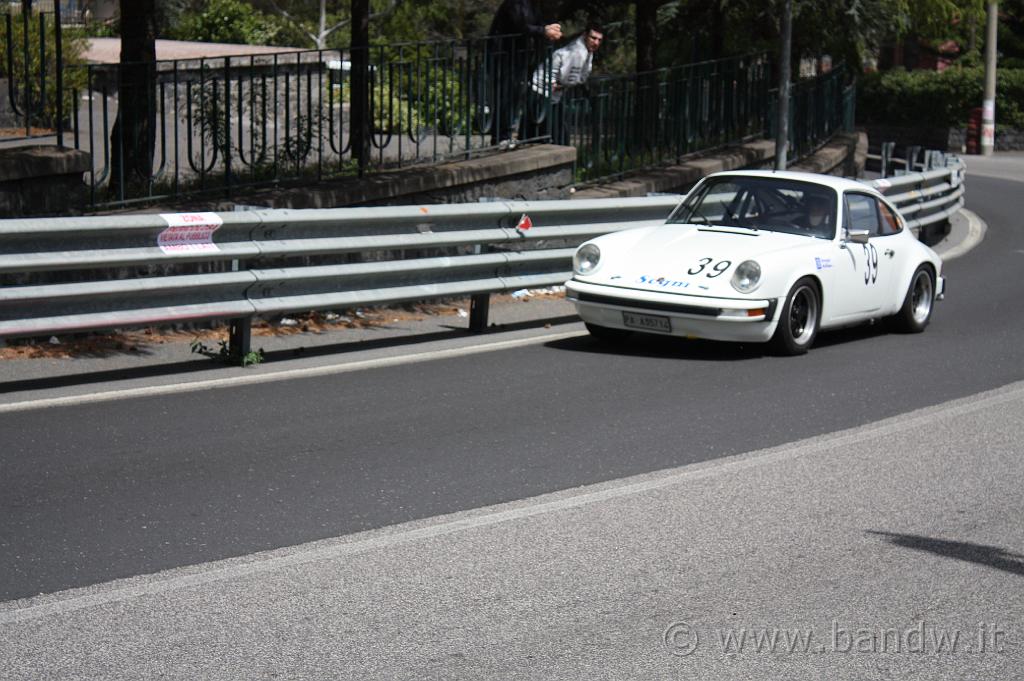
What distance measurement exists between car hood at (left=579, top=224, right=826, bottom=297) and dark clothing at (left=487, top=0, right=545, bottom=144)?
414 cm

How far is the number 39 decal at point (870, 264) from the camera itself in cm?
1161

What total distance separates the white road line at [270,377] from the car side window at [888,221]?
113 inches

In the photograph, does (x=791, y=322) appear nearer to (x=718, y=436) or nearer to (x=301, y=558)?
(x=718, y=436)

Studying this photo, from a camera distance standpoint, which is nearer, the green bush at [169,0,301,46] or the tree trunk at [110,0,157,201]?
the tree trunk at [110,0,157,201]

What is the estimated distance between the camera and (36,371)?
9.22 metres

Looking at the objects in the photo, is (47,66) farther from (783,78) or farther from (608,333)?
(608,333)

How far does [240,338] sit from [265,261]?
0.82 meters

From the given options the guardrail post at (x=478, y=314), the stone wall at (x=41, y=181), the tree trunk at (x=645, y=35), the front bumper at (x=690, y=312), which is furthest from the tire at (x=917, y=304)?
the tree trunk at (x=645, y=35)

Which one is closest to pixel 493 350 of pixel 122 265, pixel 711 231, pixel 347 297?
pixel 347 297

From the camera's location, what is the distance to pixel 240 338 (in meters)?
9.72

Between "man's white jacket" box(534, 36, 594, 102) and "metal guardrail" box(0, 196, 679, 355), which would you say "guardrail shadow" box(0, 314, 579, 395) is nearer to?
"metal guardrail" box(0, 196, 679, 355)

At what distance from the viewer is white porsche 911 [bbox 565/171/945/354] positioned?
34.3ft

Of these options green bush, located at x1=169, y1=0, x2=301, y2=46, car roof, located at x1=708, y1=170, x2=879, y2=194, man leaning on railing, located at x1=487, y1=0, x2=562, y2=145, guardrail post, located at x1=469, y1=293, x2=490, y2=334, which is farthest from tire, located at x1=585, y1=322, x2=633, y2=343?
green bush, located at x1=169, y1=0, x2=301, y2=46

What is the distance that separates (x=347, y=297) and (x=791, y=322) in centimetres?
325
